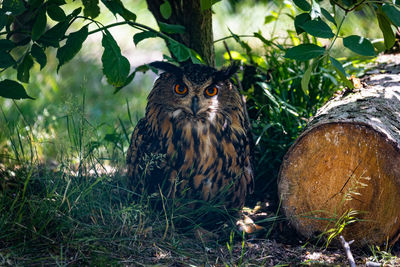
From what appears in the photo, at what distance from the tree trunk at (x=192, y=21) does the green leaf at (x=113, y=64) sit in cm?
104

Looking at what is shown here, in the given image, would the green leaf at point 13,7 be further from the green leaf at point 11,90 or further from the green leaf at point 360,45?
the green leaf at point 360,45

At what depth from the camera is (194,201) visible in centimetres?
242

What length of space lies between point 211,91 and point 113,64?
64 centimetres

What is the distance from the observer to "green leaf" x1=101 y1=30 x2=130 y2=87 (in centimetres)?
199

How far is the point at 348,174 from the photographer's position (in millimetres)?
2264

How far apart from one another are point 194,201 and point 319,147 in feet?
2.40

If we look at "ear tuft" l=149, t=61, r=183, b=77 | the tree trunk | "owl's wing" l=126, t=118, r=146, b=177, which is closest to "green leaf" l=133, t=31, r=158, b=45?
"ear tuft" l=149, t=61, r=183, b=77

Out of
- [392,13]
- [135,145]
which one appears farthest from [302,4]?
[135,145]

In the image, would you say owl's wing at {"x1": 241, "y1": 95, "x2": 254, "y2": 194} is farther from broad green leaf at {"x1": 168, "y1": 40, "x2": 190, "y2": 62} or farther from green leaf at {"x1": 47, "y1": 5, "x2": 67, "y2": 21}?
green leaf at {"x1": 47, "y1": 5, "x2": 67, "y2": 21}

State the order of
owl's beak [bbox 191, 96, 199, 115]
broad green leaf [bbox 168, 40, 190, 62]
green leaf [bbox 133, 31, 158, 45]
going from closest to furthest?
green leaf [bbox 133, 31, 158, 45] < broad green leaf [bbox 168, 40, 190, 62] < owl's beak [bbox 191, 96, 199, 115]

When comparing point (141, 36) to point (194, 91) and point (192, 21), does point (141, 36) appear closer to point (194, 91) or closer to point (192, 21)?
point (194, 91)

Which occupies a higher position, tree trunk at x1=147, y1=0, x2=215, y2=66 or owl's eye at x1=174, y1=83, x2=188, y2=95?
tree trunk at x1=147, y1=0, x2=215, y2=66

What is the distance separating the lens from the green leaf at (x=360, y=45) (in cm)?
191

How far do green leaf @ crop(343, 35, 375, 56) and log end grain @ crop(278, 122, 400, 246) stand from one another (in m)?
0.42
